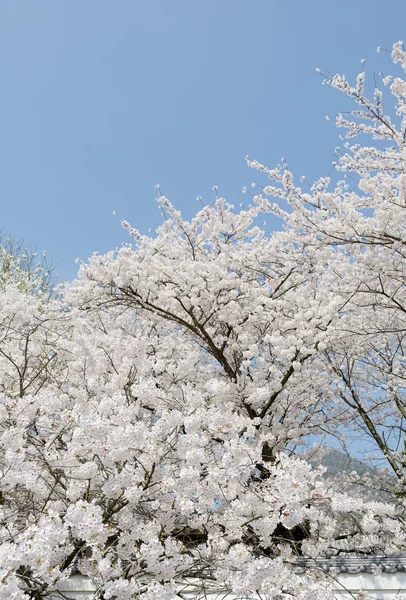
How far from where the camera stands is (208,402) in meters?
6.71

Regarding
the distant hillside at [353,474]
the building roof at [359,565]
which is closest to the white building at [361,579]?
the building roof at [359,565]

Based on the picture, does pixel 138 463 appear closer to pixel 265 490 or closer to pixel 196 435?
pixel 196 435

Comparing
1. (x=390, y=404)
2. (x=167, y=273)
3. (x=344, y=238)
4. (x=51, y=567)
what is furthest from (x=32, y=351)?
(x=390, y=404)

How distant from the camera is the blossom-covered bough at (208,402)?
3.66 metres

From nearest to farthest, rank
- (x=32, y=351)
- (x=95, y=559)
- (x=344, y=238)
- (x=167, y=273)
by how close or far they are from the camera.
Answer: (x=95, y=559), (x=344, y=238), (x=32, y=351), (x=167, y=273)

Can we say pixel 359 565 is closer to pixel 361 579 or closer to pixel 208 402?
pixel 361 579

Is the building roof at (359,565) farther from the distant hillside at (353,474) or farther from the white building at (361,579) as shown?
the distant hillside at (353,474)

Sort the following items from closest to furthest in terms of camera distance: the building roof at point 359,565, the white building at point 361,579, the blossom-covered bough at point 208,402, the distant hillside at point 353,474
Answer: the blossom-covered bough at point 208,402, the white building at point 361,579, the building roof at point 359,565, the distant hillside at point 353,474

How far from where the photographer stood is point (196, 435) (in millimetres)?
3986

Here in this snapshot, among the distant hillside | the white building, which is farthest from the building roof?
the distant hillside

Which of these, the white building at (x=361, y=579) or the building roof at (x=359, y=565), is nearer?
the white building at (x=361, y=579)

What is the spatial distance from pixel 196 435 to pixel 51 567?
1463mm

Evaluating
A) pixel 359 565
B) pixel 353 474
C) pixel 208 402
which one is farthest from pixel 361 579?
pixel 353 474

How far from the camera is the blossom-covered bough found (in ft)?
12.0
